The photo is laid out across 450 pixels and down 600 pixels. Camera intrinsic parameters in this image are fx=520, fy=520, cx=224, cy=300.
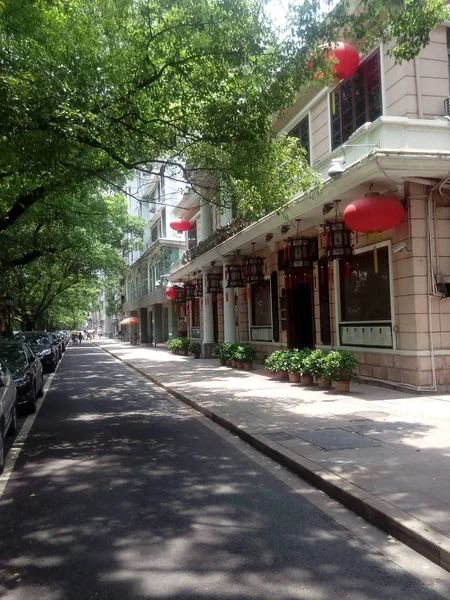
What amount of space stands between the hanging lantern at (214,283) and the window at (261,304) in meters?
2.32

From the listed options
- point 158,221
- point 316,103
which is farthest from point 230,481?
point 158,221

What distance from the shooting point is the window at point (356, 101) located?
11.9 meters

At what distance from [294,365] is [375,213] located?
14.8ft

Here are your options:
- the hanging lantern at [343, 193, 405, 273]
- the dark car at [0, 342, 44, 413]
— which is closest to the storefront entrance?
the hanging lantern at [343, 193, 405, 273]

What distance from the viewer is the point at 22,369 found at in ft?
34.5

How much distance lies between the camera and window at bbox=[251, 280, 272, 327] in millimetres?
19002

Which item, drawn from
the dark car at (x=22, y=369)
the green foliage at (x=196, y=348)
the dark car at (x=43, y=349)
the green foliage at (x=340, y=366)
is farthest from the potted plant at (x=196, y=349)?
the green foliage at (x=340, y=366)

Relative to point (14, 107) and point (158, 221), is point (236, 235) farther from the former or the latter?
point (158, 221)

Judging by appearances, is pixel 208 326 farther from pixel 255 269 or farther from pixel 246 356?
pixel 246 356

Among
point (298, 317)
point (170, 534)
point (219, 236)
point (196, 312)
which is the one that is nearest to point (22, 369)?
point (170, 534)

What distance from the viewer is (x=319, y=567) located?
12.0 feet

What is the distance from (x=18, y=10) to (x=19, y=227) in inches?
450

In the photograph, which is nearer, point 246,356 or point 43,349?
point 246,356

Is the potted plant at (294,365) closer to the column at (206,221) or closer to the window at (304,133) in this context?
the window at (304,133)
